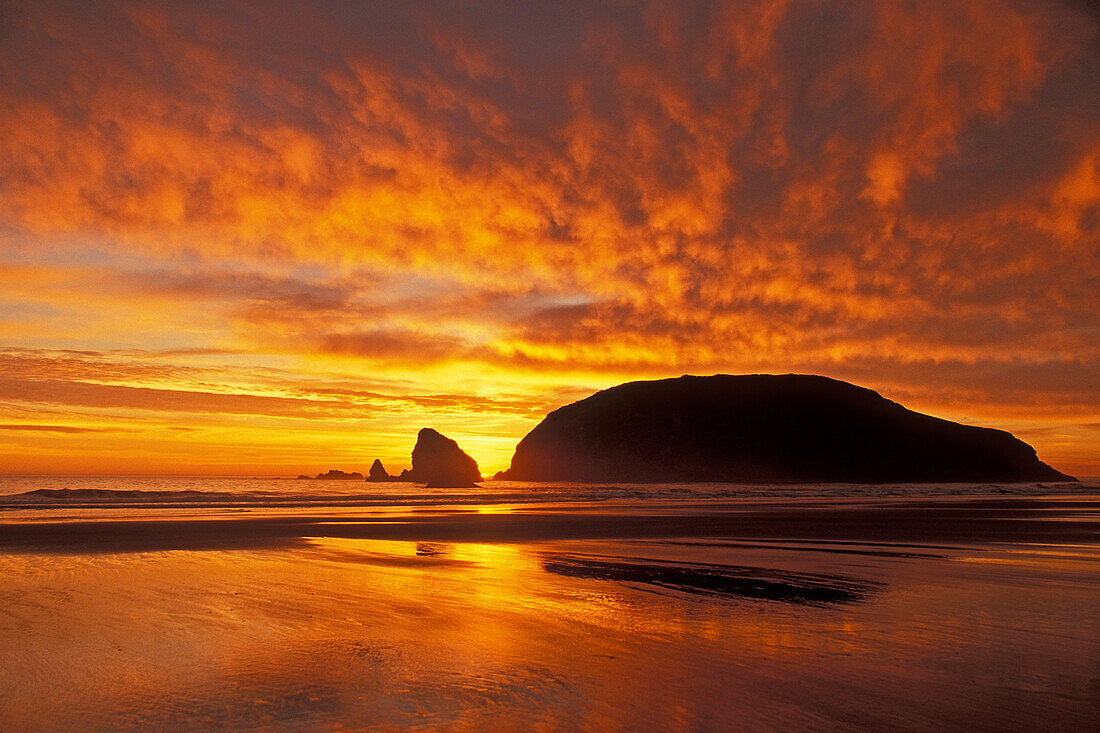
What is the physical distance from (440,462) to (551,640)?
110 metres

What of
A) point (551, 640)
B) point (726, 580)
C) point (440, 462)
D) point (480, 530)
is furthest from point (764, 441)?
point (551, 640)

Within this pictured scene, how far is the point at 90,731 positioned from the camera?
4.30 metres

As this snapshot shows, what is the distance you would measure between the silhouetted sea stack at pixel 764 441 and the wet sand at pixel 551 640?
5394 inches

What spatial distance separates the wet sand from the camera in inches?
181

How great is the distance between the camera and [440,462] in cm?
11412

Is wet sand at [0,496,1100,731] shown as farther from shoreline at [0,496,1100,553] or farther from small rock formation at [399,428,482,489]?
small rock formation at [399,428,482,489]

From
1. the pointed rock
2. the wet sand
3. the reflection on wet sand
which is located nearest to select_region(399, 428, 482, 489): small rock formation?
the pointed rock

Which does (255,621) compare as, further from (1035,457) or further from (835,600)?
(1035,457)

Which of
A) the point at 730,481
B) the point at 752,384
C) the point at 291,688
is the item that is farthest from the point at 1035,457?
the point at 291,688

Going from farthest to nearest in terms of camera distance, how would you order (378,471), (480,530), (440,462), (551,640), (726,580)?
1. (378,471)
2. (440,462)
3. (480,530)
4. (726,580)
5. (551,640)

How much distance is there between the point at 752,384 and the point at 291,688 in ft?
572

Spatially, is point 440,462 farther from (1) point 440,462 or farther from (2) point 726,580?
(2) point 726,580

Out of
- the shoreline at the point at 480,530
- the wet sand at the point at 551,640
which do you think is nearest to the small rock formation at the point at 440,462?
the shoreline at the point at 480,530

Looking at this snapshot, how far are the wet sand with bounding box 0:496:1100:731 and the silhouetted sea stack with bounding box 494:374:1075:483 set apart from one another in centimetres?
13701
